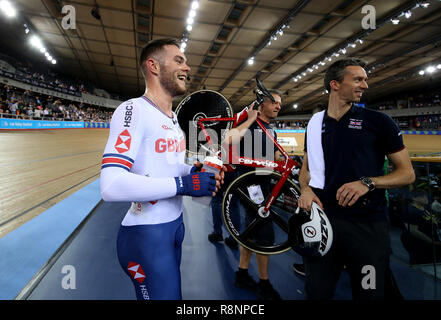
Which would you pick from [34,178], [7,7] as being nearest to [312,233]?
[34,178]

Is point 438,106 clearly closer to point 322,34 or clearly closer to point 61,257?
point 322,34

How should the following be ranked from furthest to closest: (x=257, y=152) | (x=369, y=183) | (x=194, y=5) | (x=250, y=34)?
1. (x=250, y=34)
2. (x=194, y=5)
3. (x=257, y=152)
4. (x=369, y=183)

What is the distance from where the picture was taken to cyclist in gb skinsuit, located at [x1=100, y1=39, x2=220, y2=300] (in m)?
0.86

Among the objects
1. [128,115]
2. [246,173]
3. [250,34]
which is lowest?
[246,173]

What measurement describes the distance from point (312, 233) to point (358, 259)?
277 millimetres

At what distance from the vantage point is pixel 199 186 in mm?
958

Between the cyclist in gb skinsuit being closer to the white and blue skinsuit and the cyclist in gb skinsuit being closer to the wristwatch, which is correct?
the white and blue skinsuit

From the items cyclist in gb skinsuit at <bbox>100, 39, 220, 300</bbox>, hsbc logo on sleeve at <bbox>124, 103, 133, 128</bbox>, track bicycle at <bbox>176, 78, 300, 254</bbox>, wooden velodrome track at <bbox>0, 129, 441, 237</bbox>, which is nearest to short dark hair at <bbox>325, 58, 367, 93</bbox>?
track bicycle at <bbox>176, 78, 300, 254</bbox>

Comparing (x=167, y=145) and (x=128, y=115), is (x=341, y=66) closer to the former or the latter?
(x=167, y=145)

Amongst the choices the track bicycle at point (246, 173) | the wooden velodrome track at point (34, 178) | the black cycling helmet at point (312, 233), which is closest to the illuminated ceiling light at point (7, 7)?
the wooden velodrome track at point (34, 178)

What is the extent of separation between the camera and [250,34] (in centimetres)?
974

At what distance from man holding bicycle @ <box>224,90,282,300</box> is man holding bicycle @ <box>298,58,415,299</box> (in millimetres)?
562

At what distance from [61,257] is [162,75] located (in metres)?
2.24

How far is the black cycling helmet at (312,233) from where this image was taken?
1201 mm
